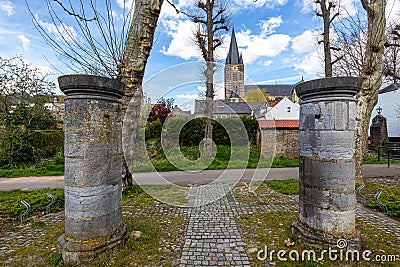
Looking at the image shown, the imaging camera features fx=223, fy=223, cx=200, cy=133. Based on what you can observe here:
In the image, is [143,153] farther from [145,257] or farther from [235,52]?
[235,52]

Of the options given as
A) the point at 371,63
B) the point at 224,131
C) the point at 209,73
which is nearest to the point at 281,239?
the point at 371,63

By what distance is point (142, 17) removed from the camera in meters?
4.96

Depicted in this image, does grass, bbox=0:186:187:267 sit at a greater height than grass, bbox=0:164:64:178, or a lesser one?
lesser

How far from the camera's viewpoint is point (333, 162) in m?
2.74

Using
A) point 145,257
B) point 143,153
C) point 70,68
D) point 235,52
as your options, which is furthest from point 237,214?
point 235,52

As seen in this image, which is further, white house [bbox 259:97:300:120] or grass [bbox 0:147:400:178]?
white house [bbox 259:97:300:120]

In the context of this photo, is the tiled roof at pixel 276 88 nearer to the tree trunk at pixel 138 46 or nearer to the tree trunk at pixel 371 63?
the tree trunk at pixel 371 63

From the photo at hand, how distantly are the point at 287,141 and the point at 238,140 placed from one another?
9.94 ft

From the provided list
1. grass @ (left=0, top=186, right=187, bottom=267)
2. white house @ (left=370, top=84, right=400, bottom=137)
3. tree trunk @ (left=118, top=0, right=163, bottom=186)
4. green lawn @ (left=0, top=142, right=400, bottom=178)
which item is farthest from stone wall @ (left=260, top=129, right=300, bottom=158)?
white house @ (left=370, top=84, right=400, bottom=137)

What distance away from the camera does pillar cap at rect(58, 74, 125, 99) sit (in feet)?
8.20

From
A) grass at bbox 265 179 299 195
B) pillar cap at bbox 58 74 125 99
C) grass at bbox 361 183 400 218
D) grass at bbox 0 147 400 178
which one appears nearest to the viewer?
pillar cap at bbox 58 74 125 99

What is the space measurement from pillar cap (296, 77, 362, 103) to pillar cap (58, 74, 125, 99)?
8.15ft

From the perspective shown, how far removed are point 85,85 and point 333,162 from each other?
3.07 meters

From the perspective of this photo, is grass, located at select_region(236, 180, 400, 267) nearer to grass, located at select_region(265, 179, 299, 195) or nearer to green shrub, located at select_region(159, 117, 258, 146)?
grass, located at select_region(265, 179, 299, 195)
